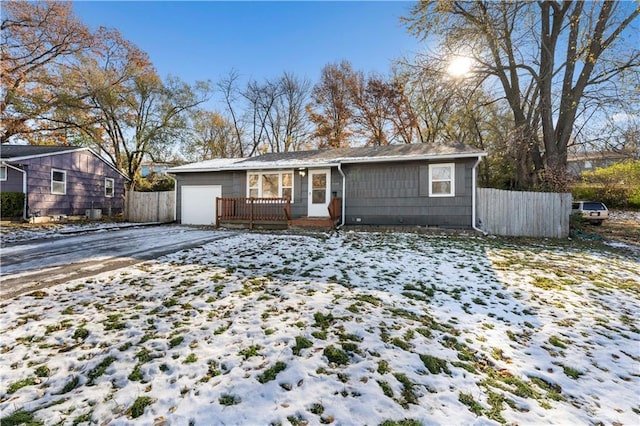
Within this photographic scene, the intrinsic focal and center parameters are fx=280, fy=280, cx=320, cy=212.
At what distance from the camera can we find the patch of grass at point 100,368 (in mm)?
2203

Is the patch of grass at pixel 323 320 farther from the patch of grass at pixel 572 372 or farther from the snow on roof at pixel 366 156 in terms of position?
the snow on roof at pixel 366 156

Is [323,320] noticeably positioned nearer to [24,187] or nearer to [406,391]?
[406,391]

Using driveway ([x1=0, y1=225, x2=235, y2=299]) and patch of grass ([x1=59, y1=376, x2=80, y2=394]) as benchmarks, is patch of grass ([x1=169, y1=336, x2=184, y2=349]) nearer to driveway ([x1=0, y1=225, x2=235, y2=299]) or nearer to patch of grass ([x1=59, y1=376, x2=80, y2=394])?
patch of grass ([x1=59, y1=376, x2=80, y2=394])

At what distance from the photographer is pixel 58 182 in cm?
1352

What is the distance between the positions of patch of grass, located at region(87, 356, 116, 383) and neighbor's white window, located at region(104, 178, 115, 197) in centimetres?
1751

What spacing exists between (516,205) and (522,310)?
7.79 metres

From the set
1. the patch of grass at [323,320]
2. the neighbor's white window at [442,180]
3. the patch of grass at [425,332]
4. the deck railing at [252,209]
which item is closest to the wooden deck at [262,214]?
the deck railing at [252,209]

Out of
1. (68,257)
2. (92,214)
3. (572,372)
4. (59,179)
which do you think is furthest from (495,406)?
(59,179)

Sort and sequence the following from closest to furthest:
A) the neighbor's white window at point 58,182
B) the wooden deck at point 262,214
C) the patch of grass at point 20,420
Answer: the patch of grass at point 20,420, the wooden deck at point 262,214, the neighbor's white window at point 58,182

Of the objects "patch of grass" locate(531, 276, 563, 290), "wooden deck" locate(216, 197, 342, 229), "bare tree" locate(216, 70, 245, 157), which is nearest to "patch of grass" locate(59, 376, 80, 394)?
"patch of grass" locate(531, 276, 563, 290)

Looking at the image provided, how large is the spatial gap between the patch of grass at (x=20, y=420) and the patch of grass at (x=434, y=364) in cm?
274

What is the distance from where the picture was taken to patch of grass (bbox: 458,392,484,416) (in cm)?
195

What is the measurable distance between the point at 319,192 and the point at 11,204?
12.9m

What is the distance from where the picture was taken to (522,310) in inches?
148
